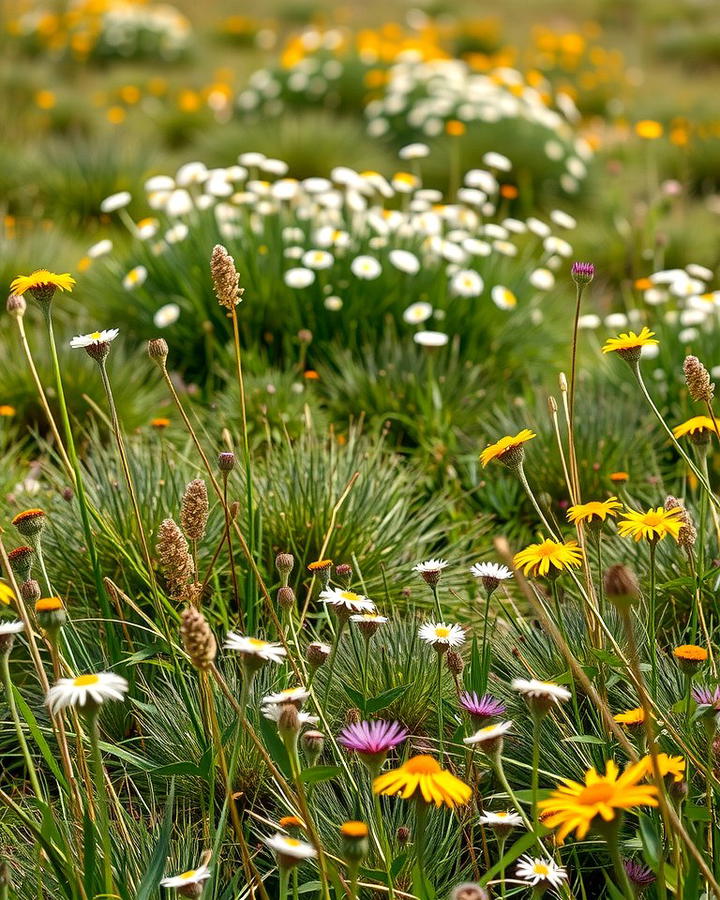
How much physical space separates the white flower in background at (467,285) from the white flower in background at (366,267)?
0.91 feet

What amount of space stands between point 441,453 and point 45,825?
1.98 m

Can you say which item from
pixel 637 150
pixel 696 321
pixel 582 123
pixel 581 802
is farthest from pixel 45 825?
pixel 582 123

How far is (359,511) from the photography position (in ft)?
8.36

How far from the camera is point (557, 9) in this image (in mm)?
15492

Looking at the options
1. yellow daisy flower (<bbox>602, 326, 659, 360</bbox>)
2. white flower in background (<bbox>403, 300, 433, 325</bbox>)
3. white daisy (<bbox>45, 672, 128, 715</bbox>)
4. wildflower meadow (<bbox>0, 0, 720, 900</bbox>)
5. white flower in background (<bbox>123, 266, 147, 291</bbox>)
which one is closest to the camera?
white daisy (<bbox>45, 672, 128, 715</bbox>)

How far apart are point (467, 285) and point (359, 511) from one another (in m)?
1.33

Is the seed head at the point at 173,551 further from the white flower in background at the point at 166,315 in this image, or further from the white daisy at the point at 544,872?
the white flower in background at the point at 166,315

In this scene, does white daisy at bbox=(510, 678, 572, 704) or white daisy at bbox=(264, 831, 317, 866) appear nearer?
white daisy at bbox=(264, 831, 317, 866)

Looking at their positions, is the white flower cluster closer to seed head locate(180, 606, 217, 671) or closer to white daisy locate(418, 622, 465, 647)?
white daisy locate(418, 622, 465, 647)

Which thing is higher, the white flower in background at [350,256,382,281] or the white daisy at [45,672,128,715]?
the white daisy at [45,672,128,715]

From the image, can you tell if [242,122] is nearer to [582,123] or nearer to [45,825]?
[582,123]

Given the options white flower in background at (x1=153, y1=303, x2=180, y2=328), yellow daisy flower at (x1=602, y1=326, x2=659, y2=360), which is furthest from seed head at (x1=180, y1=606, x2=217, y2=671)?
white flower in background at (x1=153, y1=303, x2=180, y2=328)

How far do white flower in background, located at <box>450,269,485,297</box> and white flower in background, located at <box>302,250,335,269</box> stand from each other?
1.46 feet

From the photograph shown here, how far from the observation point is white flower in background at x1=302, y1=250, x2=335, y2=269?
348cm
